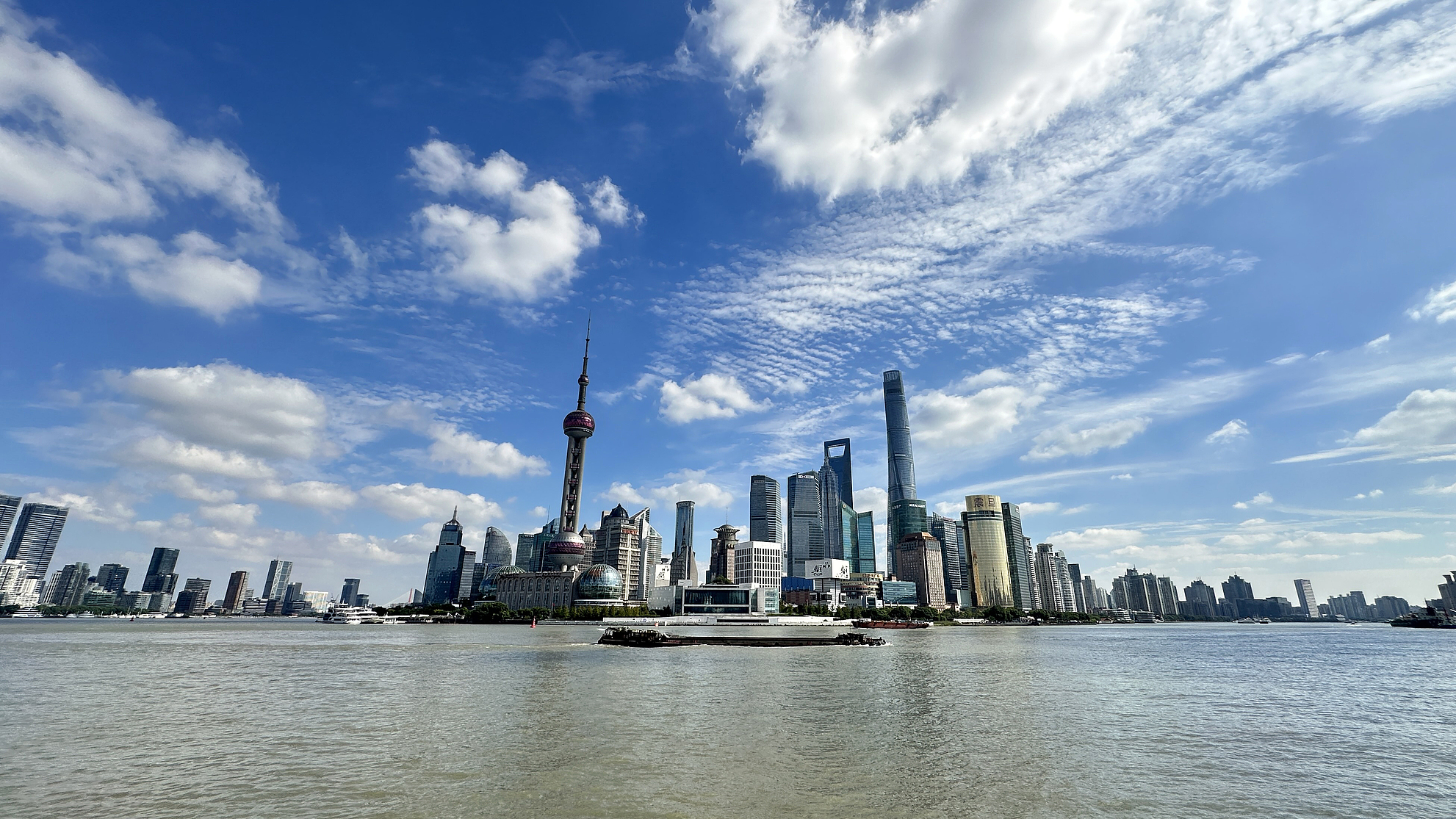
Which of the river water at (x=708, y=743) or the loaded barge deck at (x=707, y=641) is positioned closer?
the river water at (x=708, y=743)

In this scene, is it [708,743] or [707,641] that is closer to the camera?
[708,743]

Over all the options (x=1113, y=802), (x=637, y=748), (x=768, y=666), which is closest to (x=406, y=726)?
(x=637, y=748)

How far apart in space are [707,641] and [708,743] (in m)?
111

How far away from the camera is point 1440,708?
50.6 metres

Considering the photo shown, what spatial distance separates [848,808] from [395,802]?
17.4 metres

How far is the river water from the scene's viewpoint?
2512cm

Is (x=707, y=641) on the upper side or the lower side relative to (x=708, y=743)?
lower

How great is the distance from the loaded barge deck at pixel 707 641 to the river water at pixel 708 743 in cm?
5057

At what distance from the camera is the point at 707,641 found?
14038 cm

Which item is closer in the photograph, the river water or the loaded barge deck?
the river water

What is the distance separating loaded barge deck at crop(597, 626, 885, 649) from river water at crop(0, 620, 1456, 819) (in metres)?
50.6

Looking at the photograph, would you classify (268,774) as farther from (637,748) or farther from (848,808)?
(848,808)

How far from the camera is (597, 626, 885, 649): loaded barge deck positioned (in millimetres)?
122125

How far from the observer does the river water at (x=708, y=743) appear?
25.1 m
